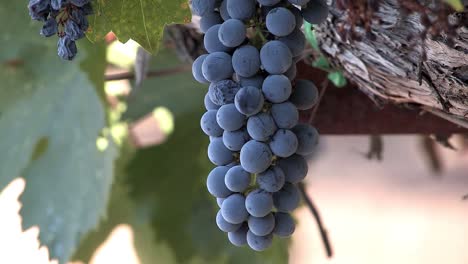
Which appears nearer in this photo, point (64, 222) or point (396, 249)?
point (64, 222)

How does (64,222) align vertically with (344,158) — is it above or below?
above

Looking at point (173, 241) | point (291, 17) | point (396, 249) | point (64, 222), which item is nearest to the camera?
point (291, 17)

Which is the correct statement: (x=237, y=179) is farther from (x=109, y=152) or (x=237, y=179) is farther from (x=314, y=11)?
(x=109, y=152)

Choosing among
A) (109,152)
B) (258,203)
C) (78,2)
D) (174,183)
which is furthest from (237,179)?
(174,183)

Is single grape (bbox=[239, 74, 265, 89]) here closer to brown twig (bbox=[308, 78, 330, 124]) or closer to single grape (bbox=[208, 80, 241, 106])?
single grape (bbox=[208, 80, 241, 106])

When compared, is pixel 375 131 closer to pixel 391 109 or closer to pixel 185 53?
pixel 391 109

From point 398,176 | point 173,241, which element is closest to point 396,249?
point 398,176

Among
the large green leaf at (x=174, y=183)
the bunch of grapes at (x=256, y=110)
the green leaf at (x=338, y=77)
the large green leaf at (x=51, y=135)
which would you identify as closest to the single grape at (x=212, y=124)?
the bunch of grapes at (x=256, y=110)
